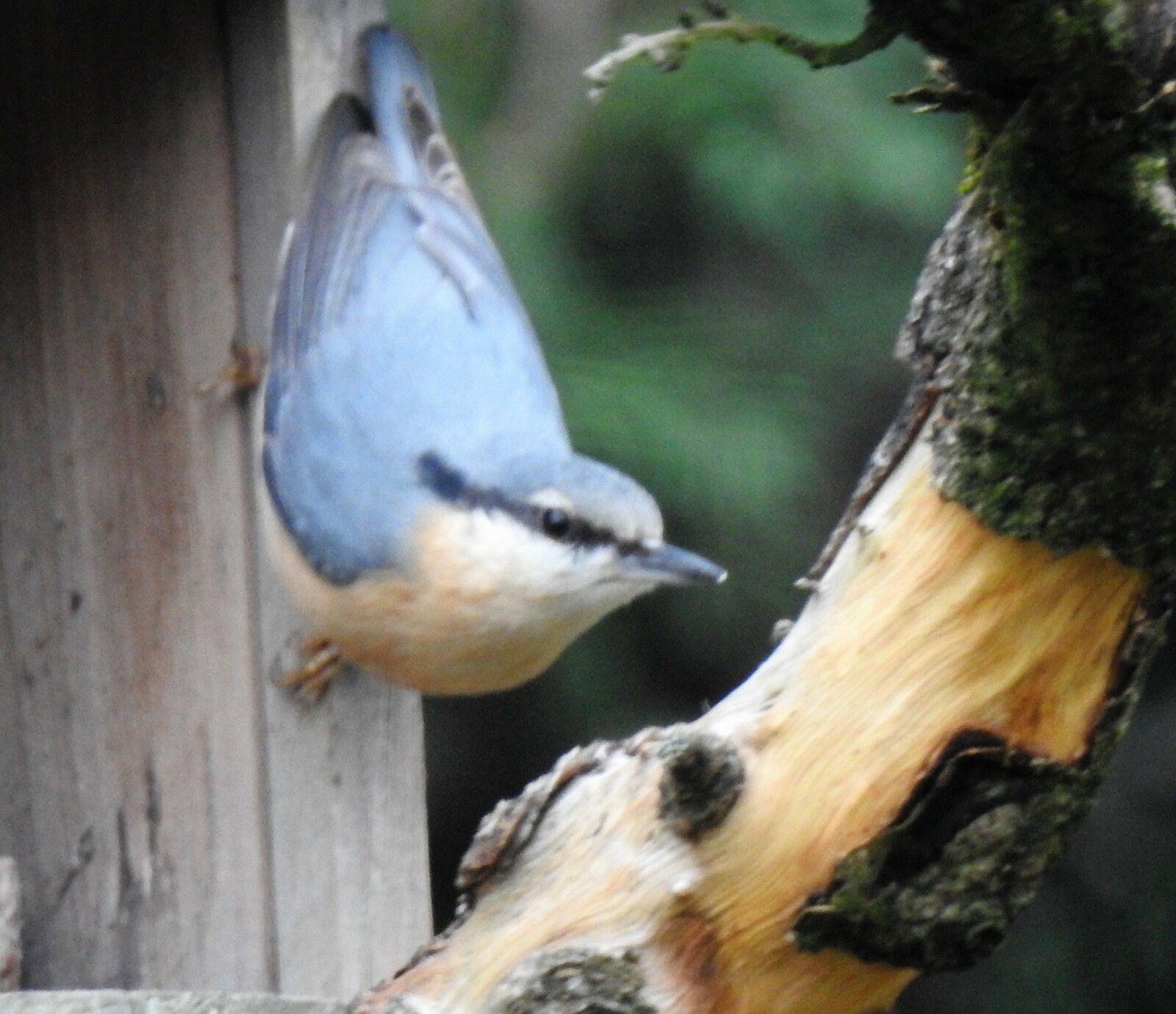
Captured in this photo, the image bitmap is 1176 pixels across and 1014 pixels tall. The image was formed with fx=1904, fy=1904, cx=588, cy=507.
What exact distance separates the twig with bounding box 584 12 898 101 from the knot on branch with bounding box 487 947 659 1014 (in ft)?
2.23

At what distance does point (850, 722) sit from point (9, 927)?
1.11m

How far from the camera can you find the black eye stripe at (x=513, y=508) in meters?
1.93

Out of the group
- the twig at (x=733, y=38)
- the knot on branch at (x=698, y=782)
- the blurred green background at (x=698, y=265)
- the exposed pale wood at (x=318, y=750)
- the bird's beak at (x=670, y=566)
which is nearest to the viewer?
the twig at (x=733, y=38)

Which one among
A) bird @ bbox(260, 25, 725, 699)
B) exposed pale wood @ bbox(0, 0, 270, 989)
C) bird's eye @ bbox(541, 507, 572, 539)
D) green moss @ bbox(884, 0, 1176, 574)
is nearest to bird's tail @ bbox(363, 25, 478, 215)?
bird @ bbox(260, 25, 725, 699)

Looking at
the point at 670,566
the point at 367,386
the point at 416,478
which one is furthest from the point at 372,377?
the point at 670,566

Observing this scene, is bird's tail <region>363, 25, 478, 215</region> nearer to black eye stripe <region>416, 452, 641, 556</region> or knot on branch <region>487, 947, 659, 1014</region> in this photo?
black eye stripe <region>416, 452, 641, 556</region>

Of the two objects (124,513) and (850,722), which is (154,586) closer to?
(124,513)

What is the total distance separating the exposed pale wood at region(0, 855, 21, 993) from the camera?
2.08 m

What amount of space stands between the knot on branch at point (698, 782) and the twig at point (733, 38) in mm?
511

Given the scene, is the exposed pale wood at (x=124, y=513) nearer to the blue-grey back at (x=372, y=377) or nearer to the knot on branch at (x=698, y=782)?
the blue-grey back at (x=372, y=377)

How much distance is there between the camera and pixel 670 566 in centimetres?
192

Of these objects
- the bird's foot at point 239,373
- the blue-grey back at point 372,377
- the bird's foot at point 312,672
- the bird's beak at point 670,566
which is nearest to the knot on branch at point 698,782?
the bird's beak at point 670,566

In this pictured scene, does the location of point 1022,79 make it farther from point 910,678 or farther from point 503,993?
point 503,993

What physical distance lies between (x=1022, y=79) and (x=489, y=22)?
1.60 meters
